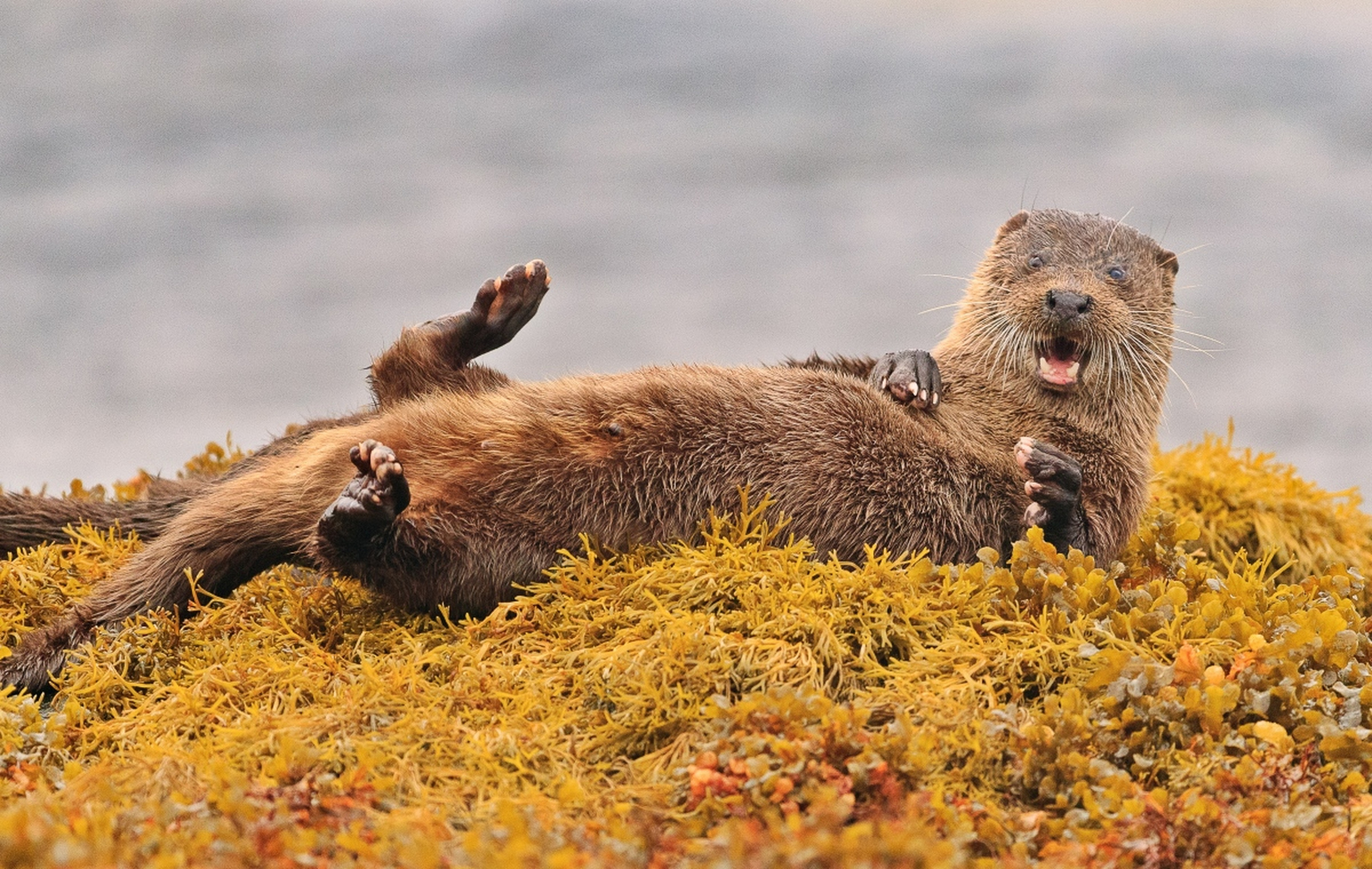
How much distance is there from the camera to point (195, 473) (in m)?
6.37

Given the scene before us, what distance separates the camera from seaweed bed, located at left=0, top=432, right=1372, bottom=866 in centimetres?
279

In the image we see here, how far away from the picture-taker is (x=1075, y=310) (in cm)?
469

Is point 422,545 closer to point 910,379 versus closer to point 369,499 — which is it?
point 369,499

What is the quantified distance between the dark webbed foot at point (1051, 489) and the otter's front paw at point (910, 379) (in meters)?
0.48

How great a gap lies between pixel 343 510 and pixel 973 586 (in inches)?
74.3

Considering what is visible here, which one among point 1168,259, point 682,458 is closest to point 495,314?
point 682,458

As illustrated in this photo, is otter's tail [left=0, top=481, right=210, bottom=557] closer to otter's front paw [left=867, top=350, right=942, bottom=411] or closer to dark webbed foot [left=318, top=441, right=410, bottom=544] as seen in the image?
dark webbed foot [left=318, top=441, right=410, bottom=544]

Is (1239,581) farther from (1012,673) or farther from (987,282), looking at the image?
(987,282)

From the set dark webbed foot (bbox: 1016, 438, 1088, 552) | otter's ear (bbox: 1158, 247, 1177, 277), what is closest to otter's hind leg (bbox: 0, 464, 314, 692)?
dark webbed foot (bbox: 1016, 438, 1088, 552)

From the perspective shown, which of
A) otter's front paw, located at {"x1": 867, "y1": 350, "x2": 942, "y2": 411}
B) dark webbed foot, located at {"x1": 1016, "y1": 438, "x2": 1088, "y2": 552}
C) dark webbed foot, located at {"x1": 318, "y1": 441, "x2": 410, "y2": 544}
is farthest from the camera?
otter's front paw, located at {"x1": 867, "y1": 350, "x2": 942, "y2": 411}

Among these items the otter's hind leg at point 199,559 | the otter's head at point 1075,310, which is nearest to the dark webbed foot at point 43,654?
the otter's hind leg at point 199,559

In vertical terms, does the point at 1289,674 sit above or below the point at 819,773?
above

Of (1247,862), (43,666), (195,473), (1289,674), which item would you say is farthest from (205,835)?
(195,473)

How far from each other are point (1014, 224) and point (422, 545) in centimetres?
272
